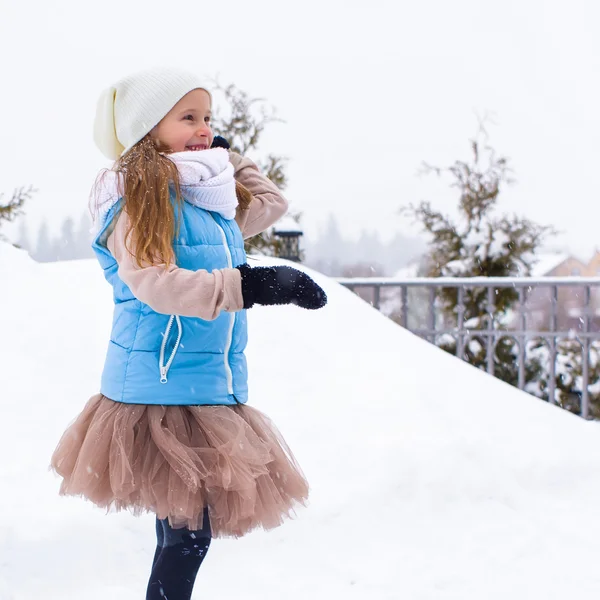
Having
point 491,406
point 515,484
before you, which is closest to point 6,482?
point 515,484

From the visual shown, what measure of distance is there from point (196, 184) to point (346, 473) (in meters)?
2.16

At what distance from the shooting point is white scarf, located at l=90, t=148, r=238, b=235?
1.81 meters

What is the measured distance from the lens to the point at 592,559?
308 cm

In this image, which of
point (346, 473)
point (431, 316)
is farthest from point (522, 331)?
A: point (346, 473)

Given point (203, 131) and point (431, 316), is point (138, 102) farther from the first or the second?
point (431, 316)

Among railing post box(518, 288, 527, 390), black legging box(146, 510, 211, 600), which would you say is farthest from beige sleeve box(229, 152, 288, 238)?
railing post box(518, 288, 527, 390)

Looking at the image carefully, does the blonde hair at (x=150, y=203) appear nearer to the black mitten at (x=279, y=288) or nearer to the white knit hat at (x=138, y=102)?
the white knit hat at (x=138, y=102)

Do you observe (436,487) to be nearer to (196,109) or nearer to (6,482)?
(6,482)

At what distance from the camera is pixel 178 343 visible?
1815 millimetres

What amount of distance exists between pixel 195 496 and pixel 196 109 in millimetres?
935

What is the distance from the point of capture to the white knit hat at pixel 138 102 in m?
1.87

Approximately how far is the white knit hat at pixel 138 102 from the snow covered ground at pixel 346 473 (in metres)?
1.62

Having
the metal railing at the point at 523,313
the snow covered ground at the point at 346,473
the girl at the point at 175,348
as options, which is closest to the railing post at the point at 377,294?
the metal railing at the point at 523,313

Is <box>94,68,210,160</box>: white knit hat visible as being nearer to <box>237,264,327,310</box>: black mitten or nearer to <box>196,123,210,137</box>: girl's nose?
<box>196,123,210,137</box>: girl's nose
